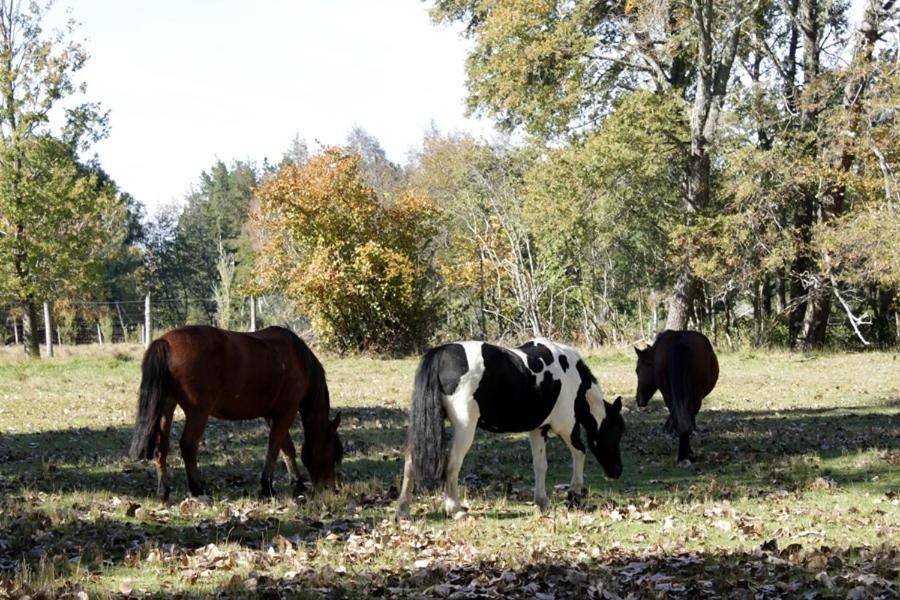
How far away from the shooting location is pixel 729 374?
25031mm

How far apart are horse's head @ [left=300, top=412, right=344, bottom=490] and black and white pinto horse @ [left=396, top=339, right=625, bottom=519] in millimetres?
1585

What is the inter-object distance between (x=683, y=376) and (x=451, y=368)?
485 centimetres

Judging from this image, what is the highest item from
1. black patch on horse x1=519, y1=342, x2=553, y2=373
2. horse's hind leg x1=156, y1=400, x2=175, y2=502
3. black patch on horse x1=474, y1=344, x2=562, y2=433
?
black patch on horse x1=519, y1=342, x2=553, y2=373

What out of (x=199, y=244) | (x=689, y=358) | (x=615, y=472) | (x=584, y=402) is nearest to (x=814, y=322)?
(x=689, y=358)

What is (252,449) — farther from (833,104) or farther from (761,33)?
(761,33)

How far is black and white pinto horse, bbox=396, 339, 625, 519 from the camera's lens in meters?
8.58

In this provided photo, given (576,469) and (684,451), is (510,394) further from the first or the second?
(684,451)

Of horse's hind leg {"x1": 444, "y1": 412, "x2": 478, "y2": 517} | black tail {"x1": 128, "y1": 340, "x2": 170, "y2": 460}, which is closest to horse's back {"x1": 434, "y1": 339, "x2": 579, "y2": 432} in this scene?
horse's hind leg {"x1": 444, "y1": 412, "x2": 478, "y2": 517}

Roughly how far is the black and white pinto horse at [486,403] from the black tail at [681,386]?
2599 millimetres

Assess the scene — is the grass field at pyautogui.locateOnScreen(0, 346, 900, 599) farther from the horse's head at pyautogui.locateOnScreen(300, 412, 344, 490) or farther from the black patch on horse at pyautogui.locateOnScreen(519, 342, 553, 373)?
the black patch on horse at pyautogui.locateOnScreen(519, 342, 553, 373)

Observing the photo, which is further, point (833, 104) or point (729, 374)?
point (833, 104)

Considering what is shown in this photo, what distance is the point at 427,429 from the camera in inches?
336

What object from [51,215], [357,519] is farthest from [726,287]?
[357,519]

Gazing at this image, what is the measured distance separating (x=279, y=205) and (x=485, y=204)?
10192mm
